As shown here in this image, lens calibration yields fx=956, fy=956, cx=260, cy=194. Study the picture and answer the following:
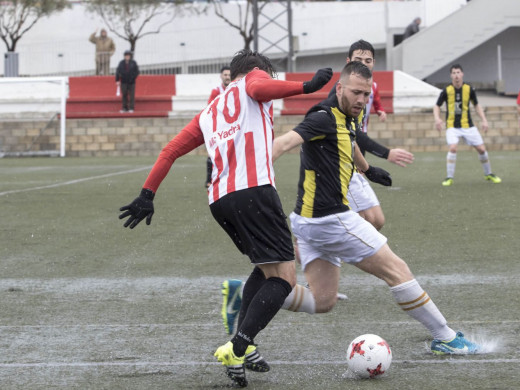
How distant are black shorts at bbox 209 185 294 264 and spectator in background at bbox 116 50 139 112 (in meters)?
22.9

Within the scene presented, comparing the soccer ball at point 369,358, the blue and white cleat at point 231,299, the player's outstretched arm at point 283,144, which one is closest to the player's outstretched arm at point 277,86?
the player's outstretched arm at point 283,144

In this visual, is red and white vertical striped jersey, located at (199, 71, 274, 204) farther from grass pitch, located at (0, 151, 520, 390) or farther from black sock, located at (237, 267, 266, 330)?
grass pitch, located at (0, 151, 520, 390)

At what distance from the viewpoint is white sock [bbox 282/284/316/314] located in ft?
17.5

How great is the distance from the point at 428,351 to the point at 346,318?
39.7 inches

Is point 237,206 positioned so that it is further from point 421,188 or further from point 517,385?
point 421,188

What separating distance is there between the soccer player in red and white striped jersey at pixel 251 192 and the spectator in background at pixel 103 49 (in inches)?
1159

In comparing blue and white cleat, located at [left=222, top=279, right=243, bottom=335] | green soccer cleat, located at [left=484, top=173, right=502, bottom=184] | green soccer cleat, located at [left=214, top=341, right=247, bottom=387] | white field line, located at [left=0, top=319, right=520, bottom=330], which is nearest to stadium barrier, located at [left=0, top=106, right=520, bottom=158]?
green soccer cleat, located at [left=484, top=173, right=502, bottom=184]

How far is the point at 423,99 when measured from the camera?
28469mm

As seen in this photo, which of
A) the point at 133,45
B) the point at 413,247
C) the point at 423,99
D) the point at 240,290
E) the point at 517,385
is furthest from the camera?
the point at 133,45

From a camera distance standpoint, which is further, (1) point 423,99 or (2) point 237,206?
(1) point 423,99

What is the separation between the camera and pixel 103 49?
33562 millimetres

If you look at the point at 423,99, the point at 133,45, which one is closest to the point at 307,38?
the point at 133,45

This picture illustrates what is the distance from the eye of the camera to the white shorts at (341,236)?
5207 millimetres

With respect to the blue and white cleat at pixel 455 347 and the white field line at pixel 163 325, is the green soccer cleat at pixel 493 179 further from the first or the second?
the blue and white cleat at pixel 455 347
